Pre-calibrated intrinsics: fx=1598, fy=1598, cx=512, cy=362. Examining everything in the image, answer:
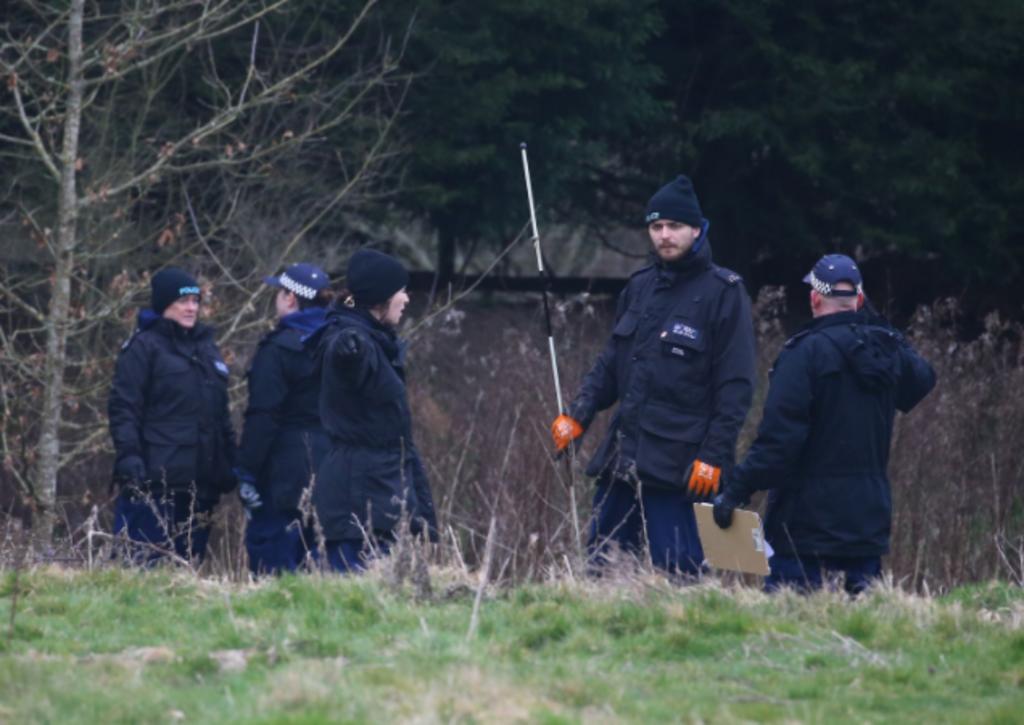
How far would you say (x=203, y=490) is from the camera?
30.1 ft

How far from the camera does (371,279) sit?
7414 mm

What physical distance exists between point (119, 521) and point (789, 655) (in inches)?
184

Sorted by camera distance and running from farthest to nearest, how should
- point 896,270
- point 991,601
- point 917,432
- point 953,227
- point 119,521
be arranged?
1. point 896,270
2. point 953,227
3. point 917,432
4. point 119,521
5. point 991,601

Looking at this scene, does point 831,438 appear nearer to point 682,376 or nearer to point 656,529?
point 682,376

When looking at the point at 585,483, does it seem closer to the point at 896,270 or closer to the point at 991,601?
the point at 991,601

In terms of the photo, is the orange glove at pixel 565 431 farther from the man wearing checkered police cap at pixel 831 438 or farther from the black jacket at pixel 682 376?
the man wearing checkered police cap at pixel 831 438

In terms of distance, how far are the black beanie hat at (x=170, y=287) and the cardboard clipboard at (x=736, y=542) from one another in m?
3.50

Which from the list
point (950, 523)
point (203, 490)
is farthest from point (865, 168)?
point (203, 490)

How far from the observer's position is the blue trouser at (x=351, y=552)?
7341 mm

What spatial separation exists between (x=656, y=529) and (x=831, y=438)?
Answer: 0.87 m

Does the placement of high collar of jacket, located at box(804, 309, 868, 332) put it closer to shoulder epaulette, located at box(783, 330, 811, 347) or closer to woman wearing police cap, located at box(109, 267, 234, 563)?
shoulder epaulette, located at box(783, 330, 811, 347)

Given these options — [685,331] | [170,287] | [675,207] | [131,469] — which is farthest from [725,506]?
[170,287]

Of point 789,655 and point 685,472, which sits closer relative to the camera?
point 789,655

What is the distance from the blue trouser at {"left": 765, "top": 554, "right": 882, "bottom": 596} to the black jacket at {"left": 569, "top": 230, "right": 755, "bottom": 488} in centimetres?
57
